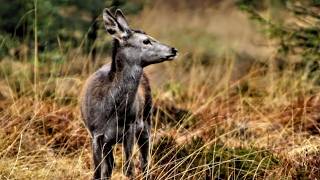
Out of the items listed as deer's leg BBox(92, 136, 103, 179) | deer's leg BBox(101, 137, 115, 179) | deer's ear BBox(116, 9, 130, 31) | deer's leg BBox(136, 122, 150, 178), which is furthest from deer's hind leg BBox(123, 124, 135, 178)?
deer's ear BBox(116, 9, 130, 31)

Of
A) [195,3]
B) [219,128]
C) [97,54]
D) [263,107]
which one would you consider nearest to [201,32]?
[195,3]

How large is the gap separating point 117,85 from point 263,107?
3.63m

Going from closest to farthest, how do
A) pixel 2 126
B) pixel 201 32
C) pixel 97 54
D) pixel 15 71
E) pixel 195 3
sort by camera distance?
pixel 2 126, pixel 15 71, pixel 97 54, pixel 201 32, pixel 195 3

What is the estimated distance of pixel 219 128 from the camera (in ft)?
33.3

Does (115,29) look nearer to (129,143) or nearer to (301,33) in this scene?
(129,143)

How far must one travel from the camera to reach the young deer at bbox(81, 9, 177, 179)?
8.17 m

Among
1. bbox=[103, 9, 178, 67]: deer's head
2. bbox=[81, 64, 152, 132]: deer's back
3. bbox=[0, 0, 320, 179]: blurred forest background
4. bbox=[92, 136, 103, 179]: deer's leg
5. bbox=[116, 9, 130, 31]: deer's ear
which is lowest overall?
bbox=[0, 0, 320, 179]: blurred forest background

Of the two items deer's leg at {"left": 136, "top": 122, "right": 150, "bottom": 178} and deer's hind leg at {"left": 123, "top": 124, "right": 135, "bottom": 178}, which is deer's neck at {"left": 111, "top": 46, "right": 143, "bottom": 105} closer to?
deer's hind leg at {"left": 123, "top": 124, "right": 135, "bottom": 178}

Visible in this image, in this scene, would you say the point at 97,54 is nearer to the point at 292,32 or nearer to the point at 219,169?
the point at 292,32

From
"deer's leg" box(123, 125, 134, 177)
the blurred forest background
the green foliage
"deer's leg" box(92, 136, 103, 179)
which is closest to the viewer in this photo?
"deer's leg" box(92, 136, 103, 179)

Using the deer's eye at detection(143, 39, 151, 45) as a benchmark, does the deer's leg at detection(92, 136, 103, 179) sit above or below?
below

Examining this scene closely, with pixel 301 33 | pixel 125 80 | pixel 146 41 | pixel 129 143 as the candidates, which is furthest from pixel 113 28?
pixel 301 33

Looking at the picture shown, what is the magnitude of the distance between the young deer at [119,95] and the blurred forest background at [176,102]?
7.5 inches

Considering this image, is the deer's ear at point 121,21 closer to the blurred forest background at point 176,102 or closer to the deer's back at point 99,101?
the deer's back at point 99,101
